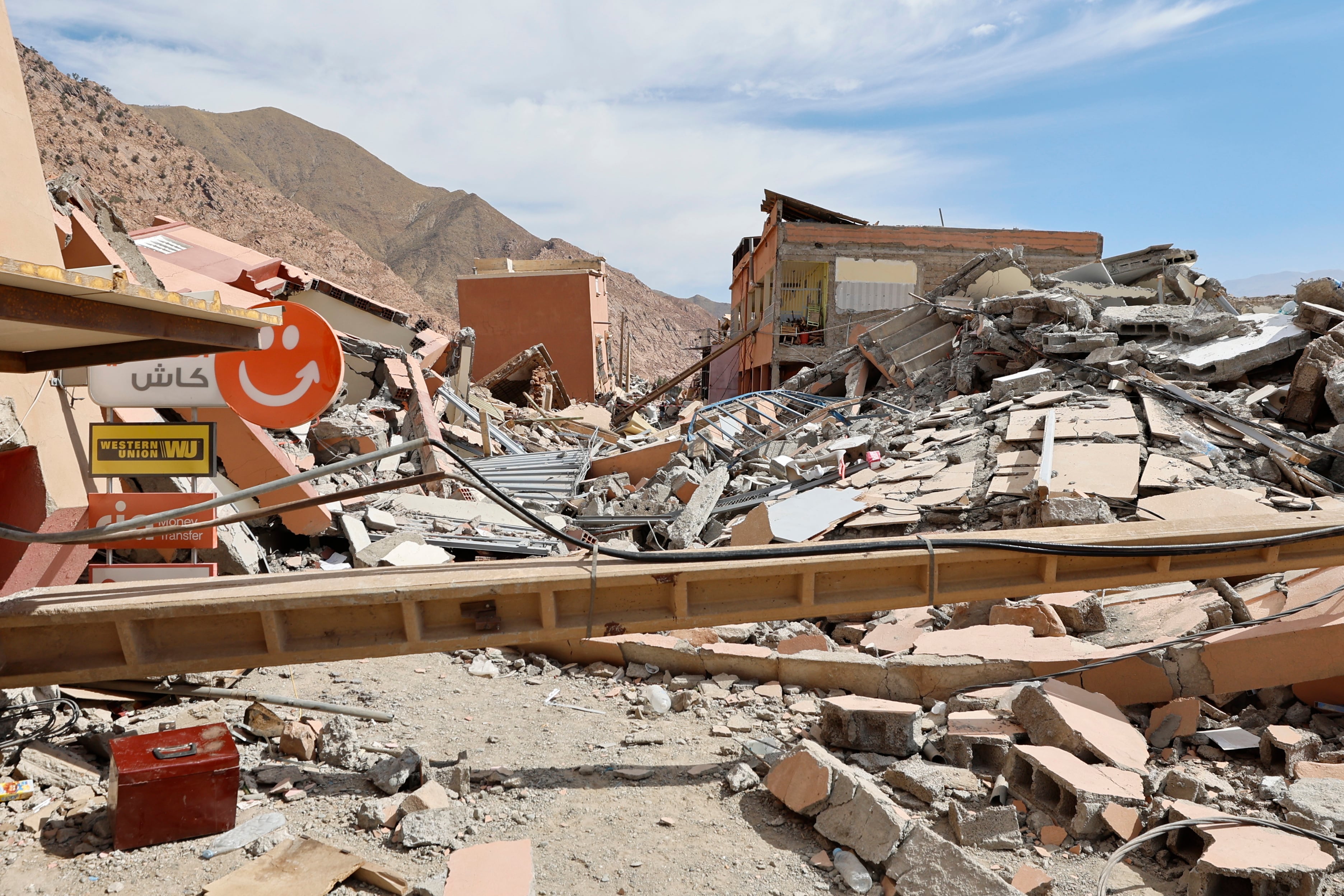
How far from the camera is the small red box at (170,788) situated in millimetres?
3285

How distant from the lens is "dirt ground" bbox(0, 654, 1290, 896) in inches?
127

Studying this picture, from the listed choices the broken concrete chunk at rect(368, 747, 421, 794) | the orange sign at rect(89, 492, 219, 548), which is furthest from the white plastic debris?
the orange sign at rect(89, 492, 219, 548)

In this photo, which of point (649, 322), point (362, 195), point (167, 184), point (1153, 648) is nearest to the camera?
point (1153, 648)

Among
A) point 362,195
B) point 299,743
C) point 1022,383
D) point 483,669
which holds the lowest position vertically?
point 483,669

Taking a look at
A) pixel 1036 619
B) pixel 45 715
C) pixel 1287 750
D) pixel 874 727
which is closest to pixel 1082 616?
pixel 1036 619

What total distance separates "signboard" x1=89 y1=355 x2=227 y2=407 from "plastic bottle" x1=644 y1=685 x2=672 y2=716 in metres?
3.25

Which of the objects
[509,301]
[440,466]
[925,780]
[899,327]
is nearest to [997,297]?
[899,327]

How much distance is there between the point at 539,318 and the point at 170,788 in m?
26.4

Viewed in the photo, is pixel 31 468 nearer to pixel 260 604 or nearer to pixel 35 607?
pixel 35 607

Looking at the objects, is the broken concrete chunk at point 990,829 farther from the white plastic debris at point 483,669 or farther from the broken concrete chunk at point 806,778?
the white plastic debris at point 483,669

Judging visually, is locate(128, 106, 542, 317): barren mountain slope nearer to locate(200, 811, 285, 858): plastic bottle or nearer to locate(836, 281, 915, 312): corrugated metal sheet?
locate(836, 281, 915, 312): corrugated metal sheet

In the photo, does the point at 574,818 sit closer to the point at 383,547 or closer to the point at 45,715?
the point at 45,715

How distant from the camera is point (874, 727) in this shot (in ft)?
14.1

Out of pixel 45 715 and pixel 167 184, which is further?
pixel 167 184
